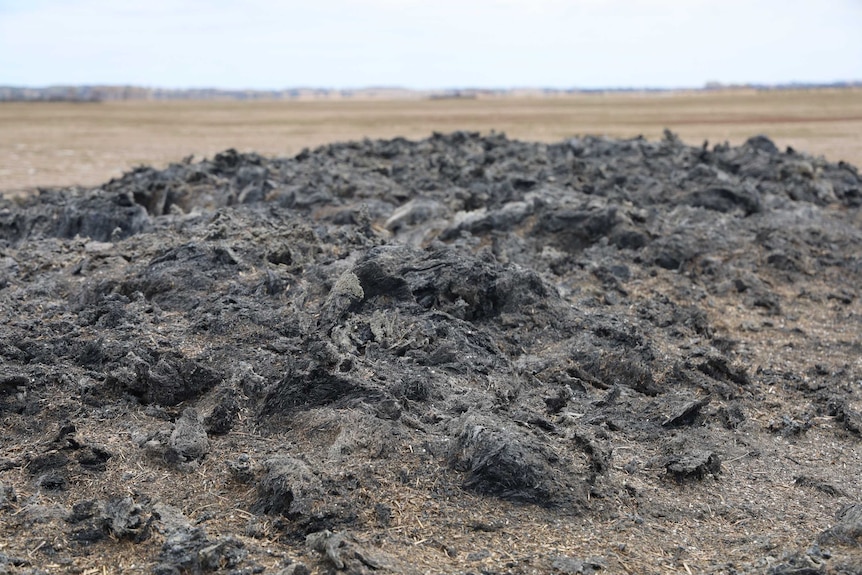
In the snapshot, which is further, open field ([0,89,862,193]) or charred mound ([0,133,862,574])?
open field ([0,89,862,193])

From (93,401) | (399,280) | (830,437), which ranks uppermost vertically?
(399,280)

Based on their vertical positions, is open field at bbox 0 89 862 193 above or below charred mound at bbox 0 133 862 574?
above

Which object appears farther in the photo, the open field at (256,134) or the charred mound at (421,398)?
the open field at (256,134)

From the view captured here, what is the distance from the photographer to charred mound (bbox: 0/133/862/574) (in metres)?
4.52

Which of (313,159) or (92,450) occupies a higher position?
(313,159)

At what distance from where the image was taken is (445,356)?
6.36 metres

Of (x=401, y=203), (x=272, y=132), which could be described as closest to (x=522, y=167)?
(x=401, y=203)

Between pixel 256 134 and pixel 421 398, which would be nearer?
pixel 421 398

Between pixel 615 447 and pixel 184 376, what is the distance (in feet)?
9.87

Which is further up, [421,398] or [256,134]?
[256,134]

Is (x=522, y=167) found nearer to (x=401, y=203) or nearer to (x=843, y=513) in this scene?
(x=401, y=203)

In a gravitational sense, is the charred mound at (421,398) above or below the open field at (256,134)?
below

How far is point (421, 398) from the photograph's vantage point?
580 centimetres

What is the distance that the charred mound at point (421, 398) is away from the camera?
178 inches
